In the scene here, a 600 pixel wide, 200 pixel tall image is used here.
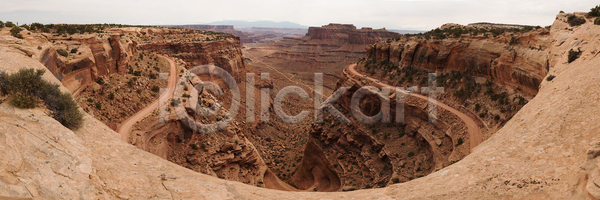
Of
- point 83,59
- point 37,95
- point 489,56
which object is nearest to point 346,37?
point 489,56

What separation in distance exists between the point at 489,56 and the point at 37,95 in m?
35.6

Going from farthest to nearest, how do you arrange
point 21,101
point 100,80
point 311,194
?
point 100,80
point 311,194
point 21,101

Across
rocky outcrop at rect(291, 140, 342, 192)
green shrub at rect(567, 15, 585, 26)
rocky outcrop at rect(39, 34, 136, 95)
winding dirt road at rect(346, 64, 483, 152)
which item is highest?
green shrub at rect(567, 15, 585, 26)

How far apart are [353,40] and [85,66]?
145 m

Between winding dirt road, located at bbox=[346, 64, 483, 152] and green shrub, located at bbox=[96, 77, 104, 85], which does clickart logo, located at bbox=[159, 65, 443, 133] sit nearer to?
winding dirt road, located at bbox=[346, 64, 483, 152]

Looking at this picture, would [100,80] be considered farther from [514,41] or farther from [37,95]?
[514,41]

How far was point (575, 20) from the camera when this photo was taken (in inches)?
866

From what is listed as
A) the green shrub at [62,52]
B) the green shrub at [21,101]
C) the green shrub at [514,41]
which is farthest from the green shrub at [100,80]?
the green shrub at [514,41]

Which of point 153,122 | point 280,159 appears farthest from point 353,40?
point 153,122

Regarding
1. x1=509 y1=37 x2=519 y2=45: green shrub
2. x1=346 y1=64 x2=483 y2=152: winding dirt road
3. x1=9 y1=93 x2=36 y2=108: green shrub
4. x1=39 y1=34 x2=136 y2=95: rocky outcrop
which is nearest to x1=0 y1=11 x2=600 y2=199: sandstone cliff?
x1=9 y1=93 x2=36 y2=108: green shrub

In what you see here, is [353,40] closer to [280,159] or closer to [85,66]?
[280,159]

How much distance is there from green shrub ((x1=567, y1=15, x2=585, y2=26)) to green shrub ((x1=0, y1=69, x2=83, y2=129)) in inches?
1348

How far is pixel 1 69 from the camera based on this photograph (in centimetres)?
1160

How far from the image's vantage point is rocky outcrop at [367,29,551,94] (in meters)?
23.2
